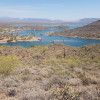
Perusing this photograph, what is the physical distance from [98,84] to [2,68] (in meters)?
7.22

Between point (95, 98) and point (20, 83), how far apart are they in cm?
442

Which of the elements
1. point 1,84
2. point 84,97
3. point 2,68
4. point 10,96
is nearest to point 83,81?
point 84,97

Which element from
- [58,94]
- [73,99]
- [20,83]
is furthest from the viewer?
[20,83]

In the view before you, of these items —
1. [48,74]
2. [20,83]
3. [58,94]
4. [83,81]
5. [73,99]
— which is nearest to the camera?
[73,99]

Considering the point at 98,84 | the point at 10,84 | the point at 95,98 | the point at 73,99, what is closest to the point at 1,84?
the point at 10,84

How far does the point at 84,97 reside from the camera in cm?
592

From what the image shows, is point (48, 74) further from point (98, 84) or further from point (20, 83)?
point (98, 84)

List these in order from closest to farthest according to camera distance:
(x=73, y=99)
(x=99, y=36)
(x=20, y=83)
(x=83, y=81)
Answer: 1. (x=73, y=99)
2. (x=20, y=83)
3. (x=83, y=81)
4. (x=99, y=36)

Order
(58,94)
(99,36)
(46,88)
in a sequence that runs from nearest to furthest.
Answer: (58,94) → (46,88) → (99,36)

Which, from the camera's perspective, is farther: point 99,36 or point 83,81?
point 99,36

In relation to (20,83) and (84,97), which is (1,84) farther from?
(84,97)

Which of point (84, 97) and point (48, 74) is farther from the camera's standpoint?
point (48, 74)

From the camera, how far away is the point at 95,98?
19.1 feet

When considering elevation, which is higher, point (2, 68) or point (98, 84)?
point (2, 68)
